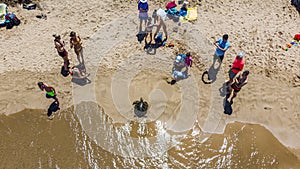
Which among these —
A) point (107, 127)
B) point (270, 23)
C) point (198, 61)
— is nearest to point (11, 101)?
point (107, 127)

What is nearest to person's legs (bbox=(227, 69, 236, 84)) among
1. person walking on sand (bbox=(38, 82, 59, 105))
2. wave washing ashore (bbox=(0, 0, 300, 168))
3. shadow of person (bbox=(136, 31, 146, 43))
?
wave washing ashore (bbox=(0, 0, 300, 168))

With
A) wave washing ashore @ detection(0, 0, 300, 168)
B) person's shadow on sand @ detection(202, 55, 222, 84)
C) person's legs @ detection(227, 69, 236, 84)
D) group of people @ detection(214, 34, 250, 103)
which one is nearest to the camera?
wave washing ashore @ detection(0, 0, 300, 168)

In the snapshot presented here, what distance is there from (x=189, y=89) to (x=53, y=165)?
246 inches

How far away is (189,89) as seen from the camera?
448 inches

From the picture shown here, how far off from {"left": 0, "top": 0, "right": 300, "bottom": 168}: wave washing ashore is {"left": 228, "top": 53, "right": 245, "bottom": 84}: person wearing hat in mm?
62

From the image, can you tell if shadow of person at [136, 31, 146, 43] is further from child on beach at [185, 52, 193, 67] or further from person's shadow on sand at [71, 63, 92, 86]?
person's shadow on sand at [71, 63, 92, 86]

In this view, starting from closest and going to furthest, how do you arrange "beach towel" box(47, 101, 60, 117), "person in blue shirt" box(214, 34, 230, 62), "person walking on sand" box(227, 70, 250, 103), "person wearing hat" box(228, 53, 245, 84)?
"person walking on sand" box(227, 70, 250, 103) → "person wearing hat" box(228, 53, 245, 84) → "beach towel" box(47, 101, 60, 117) → "person in blue shirt" box(214, 34, 230, 62)

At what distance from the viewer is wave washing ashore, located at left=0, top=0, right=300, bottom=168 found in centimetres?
1005

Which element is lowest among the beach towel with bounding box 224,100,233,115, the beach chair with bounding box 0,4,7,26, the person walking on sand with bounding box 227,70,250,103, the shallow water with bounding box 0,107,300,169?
the shallow water with bounding box 0,107,300,169

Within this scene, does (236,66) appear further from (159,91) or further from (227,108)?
(159,91)

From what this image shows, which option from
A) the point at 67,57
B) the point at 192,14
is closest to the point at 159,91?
the point at 67,57

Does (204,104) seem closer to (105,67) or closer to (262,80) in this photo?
(262,80)

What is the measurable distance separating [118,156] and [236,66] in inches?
240

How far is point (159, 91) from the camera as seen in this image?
37.2ft
